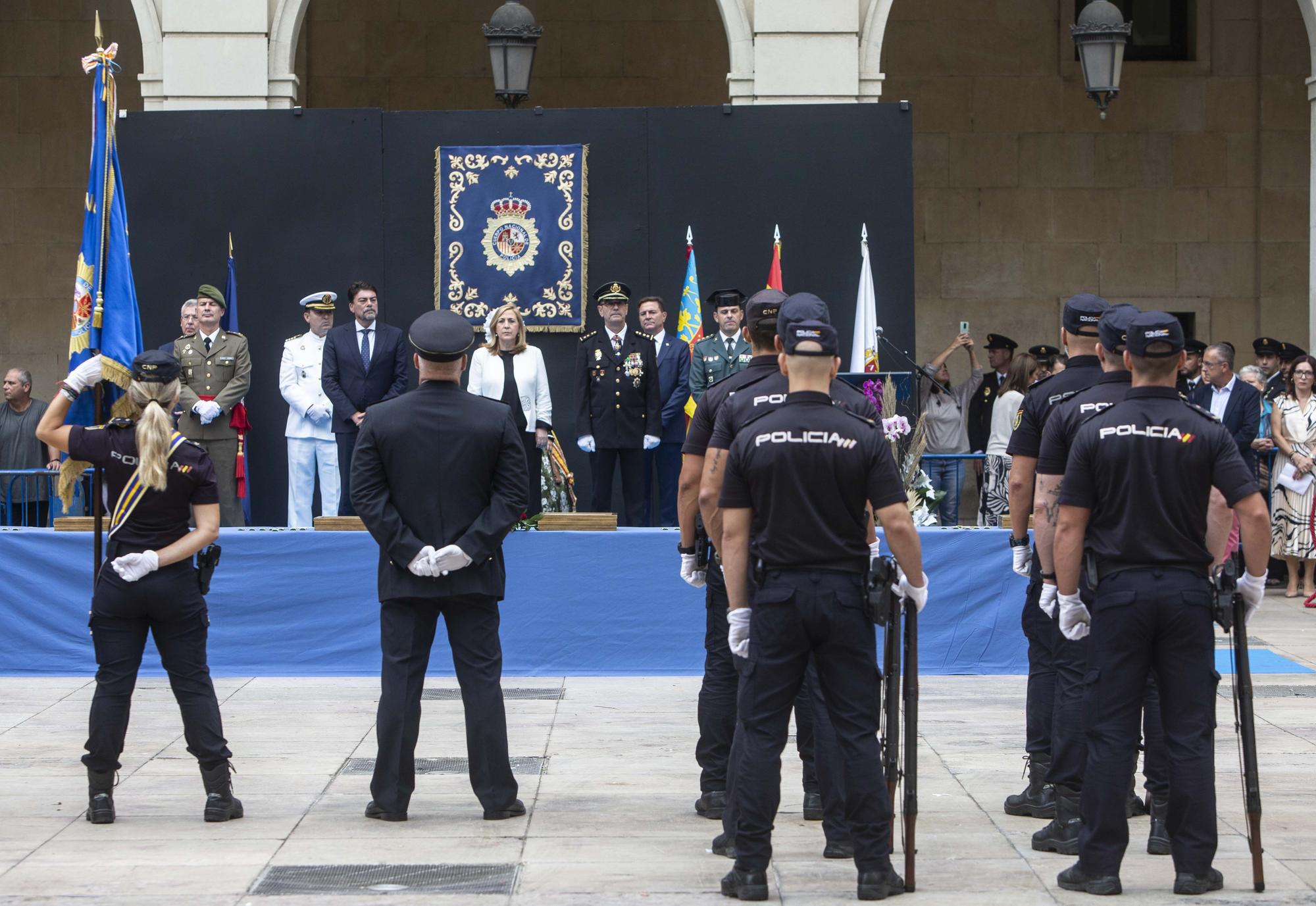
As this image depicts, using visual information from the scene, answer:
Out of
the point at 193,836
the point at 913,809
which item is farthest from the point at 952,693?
the point at 193,836

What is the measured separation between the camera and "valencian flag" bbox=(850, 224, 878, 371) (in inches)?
515

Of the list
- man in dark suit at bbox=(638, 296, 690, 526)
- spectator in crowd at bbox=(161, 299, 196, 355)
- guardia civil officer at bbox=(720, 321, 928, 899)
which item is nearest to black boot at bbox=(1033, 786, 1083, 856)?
guardia civil officer at bbox=(720, 321, 928, 899)

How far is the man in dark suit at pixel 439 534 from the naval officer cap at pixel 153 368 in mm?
825

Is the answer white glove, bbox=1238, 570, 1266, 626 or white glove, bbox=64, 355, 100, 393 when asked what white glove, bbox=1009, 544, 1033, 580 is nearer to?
white glove, bbox=1238, 570, 1266, 626

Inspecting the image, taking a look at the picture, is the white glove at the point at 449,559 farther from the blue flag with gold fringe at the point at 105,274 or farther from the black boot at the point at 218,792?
the blue flag with gold fringe at the point at 105,274

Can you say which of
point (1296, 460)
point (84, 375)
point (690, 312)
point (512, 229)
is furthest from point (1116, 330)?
point (512, 229)

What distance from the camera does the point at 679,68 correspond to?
18.2 m

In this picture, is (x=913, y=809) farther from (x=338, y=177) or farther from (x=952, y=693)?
(x=338, y=177)

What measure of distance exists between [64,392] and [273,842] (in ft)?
7.19

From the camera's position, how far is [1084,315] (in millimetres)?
6602

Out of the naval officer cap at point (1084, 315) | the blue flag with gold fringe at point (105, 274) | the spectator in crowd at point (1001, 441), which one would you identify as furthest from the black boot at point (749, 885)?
the spectator in crowd at point (1001, 441)

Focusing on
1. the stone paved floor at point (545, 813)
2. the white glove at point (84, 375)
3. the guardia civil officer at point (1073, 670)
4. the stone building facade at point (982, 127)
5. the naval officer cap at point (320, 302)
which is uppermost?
the stone building facade at point (982, 127)

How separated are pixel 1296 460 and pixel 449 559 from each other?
8855 millimetres

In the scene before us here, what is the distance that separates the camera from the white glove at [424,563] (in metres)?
6.38
